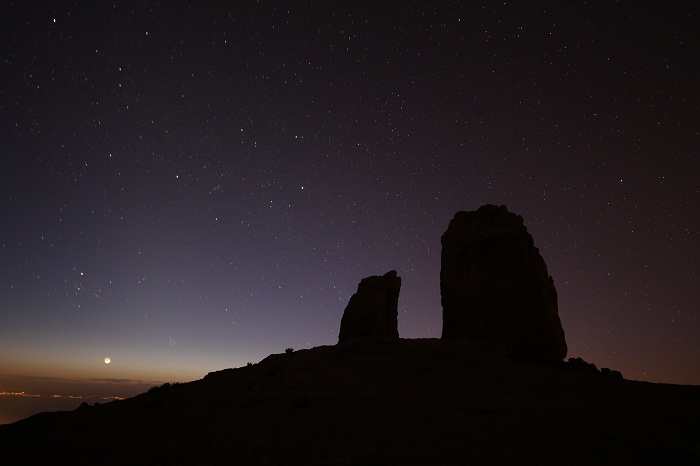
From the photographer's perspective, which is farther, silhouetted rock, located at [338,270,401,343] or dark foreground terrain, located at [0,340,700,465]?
silhouetted rock, located at [338,270,401,343]

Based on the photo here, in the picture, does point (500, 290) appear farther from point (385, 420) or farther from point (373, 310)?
point (385, 420)

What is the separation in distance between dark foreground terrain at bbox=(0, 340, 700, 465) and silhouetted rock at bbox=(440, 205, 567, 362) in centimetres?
431

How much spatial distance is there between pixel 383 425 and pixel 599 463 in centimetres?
563

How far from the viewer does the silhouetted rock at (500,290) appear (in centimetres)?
2498

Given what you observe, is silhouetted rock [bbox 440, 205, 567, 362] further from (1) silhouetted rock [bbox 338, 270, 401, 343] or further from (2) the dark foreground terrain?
(1) silhouetted rock [bbox 338, 270, 401, 343]

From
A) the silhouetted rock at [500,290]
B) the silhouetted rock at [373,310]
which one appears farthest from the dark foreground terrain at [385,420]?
the silhouetted rock at [373,310]

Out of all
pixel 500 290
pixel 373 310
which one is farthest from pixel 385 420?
pixel 373 310

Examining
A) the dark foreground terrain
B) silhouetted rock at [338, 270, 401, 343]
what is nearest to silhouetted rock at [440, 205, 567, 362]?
the dark foreground terrain

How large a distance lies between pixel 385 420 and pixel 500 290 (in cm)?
1709

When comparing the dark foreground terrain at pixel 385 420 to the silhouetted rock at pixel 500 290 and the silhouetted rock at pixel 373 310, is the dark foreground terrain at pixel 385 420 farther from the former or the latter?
the silhouetted rock at pixel 373 310

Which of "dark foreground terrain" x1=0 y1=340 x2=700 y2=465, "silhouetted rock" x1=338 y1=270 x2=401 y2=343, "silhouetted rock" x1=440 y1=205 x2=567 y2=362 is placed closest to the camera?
"dark foreground terrain" x1=0 y1=340 x2=700 y2=465

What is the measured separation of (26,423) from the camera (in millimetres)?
18875

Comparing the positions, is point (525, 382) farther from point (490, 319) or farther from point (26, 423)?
point (26, 423)

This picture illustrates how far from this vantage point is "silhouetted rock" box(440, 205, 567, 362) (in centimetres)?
2498
